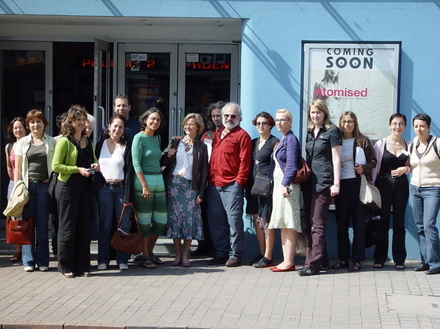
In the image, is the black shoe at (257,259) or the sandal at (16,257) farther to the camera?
the sandal at (16,257)

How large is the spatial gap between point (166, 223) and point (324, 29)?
312cm

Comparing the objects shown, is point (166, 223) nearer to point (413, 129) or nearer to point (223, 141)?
point (223, 141)

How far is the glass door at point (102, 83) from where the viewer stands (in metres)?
9.96

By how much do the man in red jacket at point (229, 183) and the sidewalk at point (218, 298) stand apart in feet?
1.05

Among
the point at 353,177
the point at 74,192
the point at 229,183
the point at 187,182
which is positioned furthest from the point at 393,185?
the point at 74,192

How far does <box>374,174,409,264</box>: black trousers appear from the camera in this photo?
27.1 feet

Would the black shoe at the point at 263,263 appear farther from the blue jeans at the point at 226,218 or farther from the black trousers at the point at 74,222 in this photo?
the black trousers at the point at 74,222

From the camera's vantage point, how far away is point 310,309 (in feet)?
21.7

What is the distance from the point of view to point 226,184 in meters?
8.43

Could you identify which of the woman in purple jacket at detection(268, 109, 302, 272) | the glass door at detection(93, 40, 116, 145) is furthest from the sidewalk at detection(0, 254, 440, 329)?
the glass door at detection(93, 40, 116, 145)

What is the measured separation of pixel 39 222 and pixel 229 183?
7.53 ft

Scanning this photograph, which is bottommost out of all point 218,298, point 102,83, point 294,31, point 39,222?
point 218,298

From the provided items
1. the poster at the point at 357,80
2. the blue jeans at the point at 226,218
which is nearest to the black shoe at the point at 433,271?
the poster at the point at 357,80

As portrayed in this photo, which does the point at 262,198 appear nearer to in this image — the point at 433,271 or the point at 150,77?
the point at 433,271
